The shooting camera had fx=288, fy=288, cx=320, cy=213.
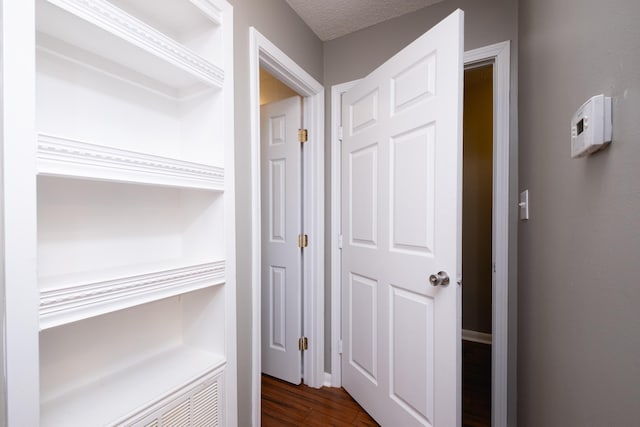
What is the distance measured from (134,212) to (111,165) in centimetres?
38

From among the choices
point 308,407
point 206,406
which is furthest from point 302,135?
point 308,407

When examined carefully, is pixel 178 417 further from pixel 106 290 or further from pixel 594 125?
pixel 594 125

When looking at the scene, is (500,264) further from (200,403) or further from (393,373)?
(200,403)

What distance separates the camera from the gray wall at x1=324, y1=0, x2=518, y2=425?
1531 millimetres

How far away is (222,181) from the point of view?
124 centimetres

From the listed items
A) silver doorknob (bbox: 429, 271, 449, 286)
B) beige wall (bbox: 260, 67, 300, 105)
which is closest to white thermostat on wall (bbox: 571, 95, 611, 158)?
silver doorknob (bbox: 429, 271, 449, 286)

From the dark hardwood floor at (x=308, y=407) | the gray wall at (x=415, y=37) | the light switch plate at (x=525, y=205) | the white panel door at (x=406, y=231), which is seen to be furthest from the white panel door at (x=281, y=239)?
the light switch plate at (x=525, y=205)

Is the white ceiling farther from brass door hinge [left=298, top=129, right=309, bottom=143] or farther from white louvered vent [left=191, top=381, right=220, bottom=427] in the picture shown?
white louvered vent [left=191, top=381, right=220, bottom=427]

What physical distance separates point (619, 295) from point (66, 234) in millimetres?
1451

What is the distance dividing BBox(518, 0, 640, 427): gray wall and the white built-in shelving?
117 centimetres

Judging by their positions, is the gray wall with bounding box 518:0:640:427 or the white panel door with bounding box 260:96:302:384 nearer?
the gray wall with bounding box 518:0:640:427

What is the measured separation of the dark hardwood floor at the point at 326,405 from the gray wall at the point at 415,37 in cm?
22

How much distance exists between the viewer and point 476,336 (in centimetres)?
293

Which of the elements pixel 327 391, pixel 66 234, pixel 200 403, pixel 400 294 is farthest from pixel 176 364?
pixel 327 391
